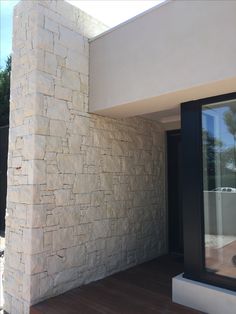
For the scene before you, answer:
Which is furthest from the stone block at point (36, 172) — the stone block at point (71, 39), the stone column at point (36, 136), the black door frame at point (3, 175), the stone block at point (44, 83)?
the black door frame at point (3, 175)

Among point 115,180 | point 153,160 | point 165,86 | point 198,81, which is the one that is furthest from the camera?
point 153,160

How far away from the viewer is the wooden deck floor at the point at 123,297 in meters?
3.41

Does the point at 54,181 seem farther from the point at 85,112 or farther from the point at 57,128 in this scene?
the point at 85,112

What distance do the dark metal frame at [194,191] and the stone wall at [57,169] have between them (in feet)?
4.55

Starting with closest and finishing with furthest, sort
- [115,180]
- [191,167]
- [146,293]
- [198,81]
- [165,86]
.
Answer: [198,81], [165,86], [191,167], [146,293], [115,180]

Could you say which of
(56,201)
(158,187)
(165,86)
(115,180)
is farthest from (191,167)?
(158,187)

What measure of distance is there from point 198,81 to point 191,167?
1087 millimetres

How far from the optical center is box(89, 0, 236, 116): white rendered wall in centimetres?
295

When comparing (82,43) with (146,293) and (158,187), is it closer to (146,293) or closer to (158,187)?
(158,187)

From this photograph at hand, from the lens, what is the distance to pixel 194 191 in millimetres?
3566

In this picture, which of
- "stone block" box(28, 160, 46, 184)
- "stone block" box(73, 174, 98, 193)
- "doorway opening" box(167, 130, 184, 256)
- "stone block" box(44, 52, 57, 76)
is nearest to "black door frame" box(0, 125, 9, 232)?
"doorway opening" box(167, 130, 184, 256)

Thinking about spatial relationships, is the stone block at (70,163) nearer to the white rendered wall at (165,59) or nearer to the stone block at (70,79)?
the white rendered wall at (165,59)

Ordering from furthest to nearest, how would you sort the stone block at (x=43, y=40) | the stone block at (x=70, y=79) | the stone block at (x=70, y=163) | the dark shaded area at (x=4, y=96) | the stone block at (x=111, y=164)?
the dark shaded area at (x=4, y=96), the stone block at (x=111, y=164), the stone block at (x=70, y=79), the stone block at (x=70, y=163), the stone block at (x=43, y=40)

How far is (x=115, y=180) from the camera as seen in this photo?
472cm
